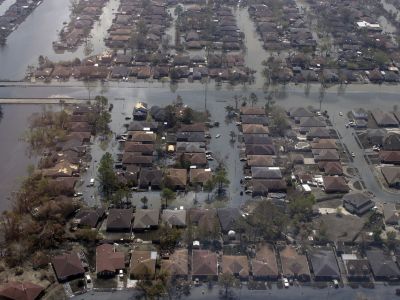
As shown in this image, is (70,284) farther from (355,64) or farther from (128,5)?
(128,5)

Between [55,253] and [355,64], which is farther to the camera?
[355,64]

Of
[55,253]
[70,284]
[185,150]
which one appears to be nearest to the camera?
[70,284]

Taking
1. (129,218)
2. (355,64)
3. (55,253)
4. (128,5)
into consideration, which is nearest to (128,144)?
(129,218)

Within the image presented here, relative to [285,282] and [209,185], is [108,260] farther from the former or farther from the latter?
[285,282]

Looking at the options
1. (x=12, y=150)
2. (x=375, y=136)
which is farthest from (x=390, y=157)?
(x=12, y=150)

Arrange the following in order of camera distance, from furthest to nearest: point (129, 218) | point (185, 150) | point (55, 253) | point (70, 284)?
1. point (185, 150)
2. point (129, 218)
3. point (55, 253)
4. point (70, 284)

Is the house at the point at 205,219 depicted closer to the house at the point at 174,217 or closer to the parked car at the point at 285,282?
the house at the point at 174,217
